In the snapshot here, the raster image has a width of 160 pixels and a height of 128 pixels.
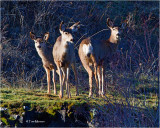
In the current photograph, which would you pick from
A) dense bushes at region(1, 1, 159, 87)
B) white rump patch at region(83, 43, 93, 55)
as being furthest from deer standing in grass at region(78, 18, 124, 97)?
dense bushes at region(1, 1, 159, 87)

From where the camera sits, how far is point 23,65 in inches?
520

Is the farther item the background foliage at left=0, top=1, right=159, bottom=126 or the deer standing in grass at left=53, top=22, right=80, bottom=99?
the background foliage at left=0, top=1, right=159, bottom=126

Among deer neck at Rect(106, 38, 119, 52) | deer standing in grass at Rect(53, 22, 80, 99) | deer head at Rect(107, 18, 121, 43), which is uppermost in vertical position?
deer head at Rect(107, 18, 121, 43)

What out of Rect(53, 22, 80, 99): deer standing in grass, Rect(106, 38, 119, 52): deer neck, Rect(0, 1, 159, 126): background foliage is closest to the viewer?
Rect(53, 22, 80, 99): deer standing in grass

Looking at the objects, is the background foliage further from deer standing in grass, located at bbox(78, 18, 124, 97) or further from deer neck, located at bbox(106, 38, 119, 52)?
deer standing in grass, located at bbox(78, 18, 124, 97)

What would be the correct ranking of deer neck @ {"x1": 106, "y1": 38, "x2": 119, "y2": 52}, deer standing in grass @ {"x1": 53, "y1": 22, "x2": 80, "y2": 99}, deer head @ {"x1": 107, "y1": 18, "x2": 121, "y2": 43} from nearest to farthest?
deer standing in grass @ {"x1": 53, "y1": 22, "x2": 80, "y2": 99} → deer neck @ {"x1": 106, "y1": 38, "x2": 119, "y2": 52} → deer head @ {"x1": 107, "y1": 18, "x2": 121, "y2": 43}

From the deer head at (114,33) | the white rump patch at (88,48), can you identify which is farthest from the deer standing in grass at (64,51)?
the deer head at (114,33)

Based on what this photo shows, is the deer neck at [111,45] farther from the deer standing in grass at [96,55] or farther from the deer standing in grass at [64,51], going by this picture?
the deer standing in grass at [64,51]

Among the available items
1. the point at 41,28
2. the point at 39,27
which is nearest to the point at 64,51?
the point at 39,27

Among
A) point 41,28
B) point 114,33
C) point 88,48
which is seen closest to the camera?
point 88,48

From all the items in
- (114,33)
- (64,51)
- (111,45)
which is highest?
(114,33)

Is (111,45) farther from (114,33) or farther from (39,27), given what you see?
(39,27)

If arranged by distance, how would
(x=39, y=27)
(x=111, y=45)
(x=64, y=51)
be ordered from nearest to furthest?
(x=64, y=51)
(x=111, y=45)
(x=39, y=27)

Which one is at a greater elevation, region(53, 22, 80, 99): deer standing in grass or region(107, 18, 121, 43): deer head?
region(107, 18, 121, 43): deer head
